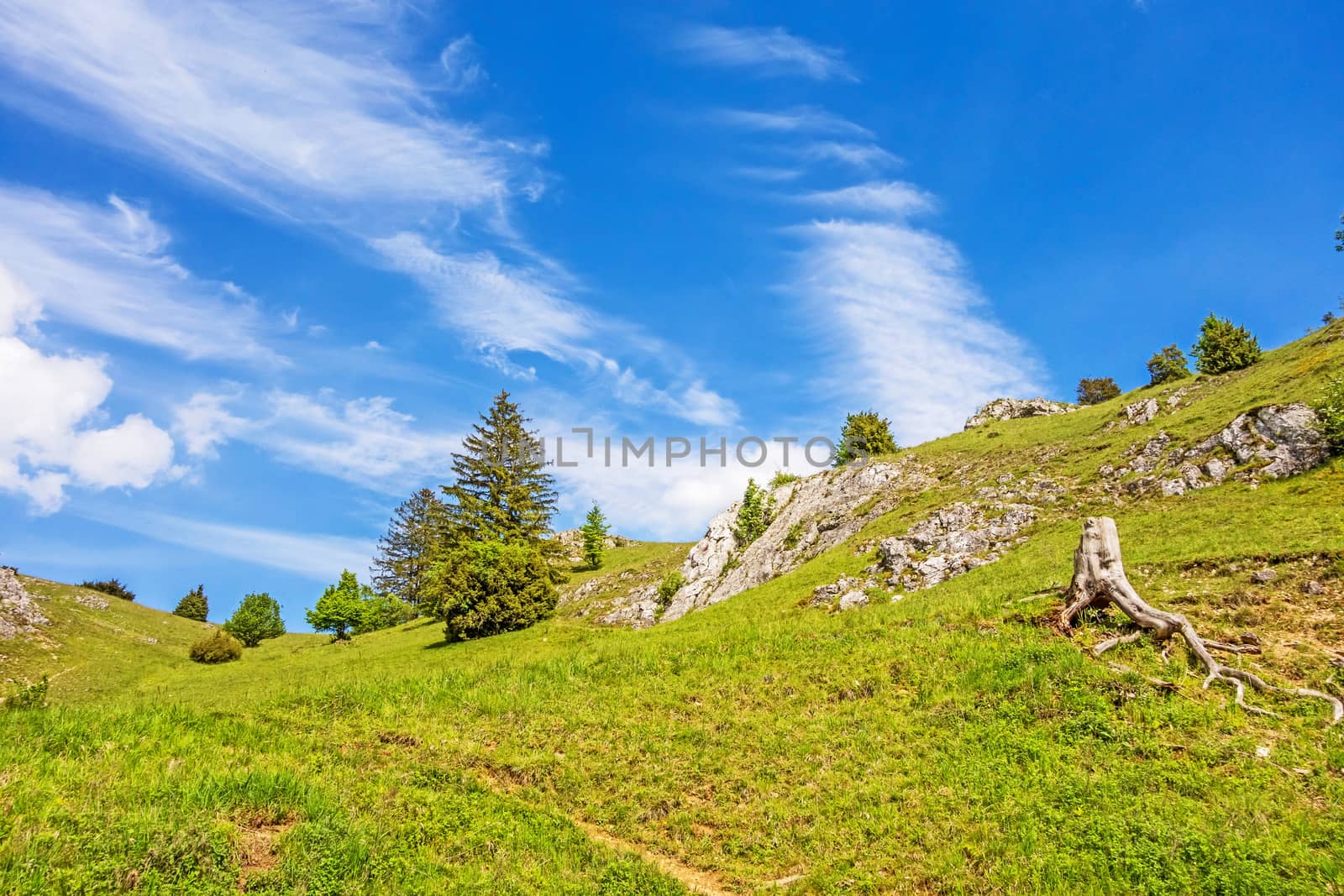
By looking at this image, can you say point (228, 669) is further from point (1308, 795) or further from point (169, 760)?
point (1308, 795)

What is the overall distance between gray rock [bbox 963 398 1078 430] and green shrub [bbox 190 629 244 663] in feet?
207

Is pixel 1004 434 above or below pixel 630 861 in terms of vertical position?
above

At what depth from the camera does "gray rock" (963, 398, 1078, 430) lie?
67125mm

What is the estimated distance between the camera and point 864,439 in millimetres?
65250

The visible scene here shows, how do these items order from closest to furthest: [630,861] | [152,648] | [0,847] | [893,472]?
[0,847] < [630,861] < [152,648] < [893,472]

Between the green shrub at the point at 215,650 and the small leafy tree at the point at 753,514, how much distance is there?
1471 inches

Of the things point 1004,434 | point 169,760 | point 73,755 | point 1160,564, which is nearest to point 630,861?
point 169,760

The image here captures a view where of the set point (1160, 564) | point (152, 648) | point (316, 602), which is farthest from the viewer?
point (316, 602)

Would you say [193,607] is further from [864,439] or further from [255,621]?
[864,439]

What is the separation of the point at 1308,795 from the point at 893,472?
142 feet

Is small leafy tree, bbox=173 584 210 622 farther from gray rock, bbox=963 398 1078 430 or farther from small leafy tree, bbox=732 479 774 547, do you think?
gray rock, bbox=963 398 1078 430

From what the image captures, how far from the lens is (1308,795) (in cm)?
962

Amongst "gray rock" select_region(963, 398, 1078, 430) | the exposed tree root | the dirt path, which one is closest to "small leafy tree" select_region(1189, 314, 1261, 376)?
"gray rock" select_region(963, 398, 1078, 430)

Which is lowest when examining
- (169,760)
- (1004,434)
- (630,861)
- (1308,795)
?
(630,861)
